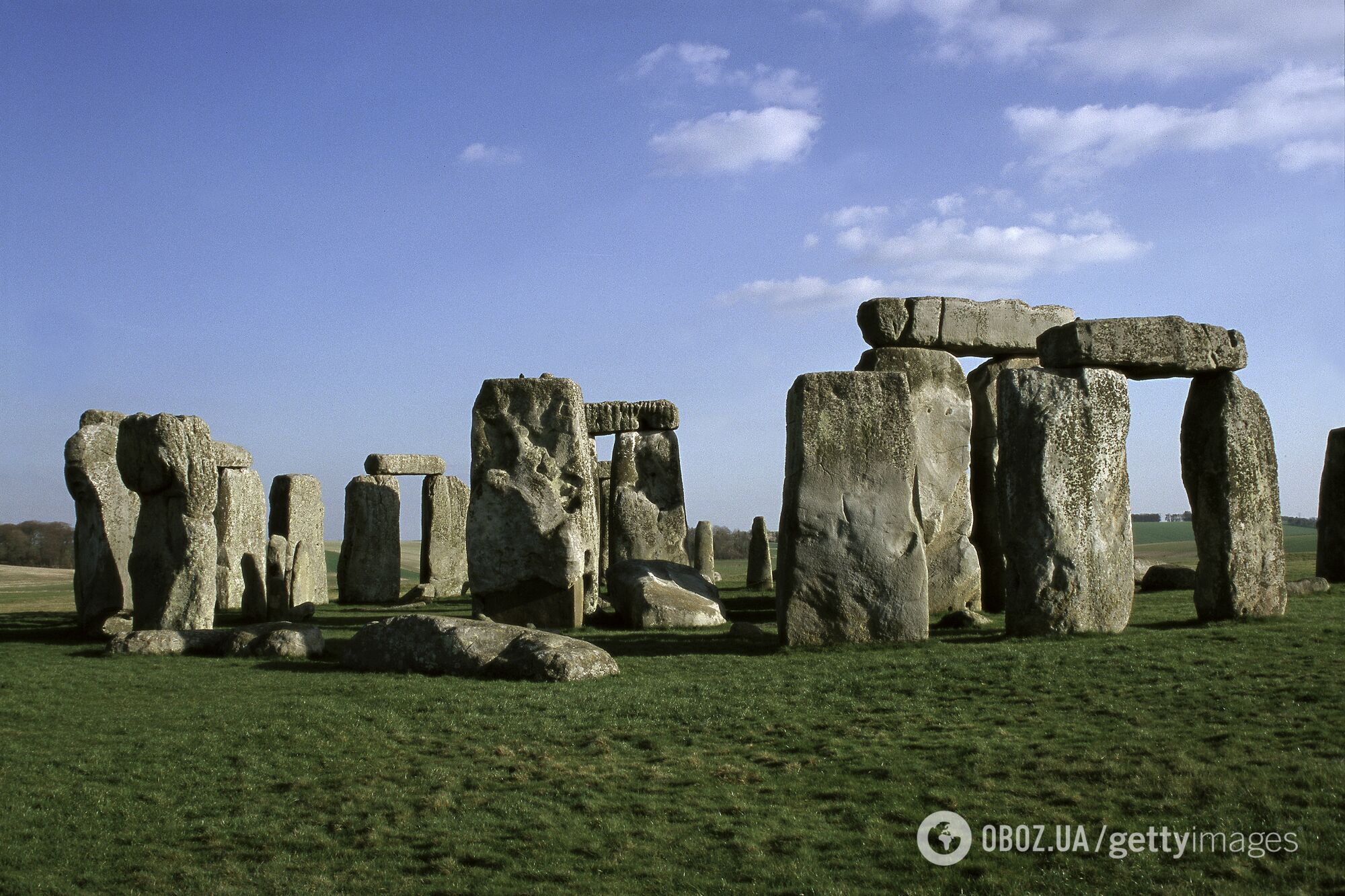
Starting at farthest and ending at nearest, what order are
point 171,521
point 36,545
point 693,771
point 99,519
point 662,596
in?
point 36,545 → point 99,519 → point 662,596 → point 171,521 → point 693,771

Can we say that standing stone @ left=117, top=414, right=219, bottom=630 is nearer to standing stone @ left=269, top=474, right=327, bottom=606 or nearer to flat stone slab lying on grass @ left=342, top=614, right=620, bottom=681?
flat stone slab lying on grass @ left=342, top=614, right=620, bottom=681

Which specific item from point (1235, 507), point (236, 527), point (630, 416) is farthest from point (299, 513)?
point (1235, 507)

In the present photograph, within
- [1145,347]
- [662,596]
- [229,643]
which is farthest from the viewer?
[662,596]

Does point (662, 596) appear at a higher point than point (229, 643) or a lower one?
higher

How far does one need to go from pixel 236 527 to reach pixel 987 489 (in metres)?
12.2

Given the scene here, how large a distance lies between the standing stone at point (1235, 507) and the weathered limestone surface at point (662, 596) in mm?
5309

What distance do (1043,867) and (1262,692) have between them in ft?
10.5

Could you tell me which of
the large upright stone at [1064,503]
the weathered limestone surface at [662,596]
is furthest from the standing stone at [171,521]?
the large upright stone at [1064,503]

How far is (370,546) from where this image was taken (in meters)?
20.7

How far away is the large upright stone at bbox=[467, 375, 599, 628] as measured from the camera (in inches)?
540

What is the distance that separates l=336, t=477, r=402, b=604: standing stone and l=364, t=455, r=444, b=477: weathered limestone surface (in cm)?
33

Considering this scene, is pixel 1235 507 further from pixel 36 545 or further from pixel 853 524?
pixel 36 545

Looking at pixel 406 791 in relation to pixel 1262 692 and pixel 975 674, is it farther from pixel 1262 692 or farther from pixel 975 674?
pixel 1262 692

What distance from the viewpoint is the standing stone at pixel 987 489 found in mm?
15734
